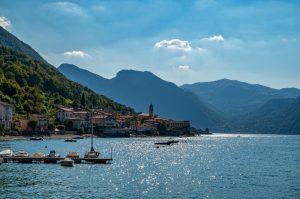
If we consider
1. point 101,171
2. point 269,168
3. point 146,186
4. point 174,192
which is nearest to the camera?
point 174,192

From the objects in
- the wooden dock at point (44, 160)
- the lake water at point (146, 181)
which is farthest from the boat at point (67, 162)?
the wooden dock at point (44, 160)

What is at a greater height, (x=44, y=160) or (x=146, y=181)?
(x=44, y=160)

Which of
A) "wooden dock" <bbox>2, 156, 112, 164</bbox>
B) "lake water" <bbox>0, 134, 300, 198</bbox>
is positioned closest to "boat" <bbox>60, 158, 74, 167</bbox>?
"lake water" <bbox>0, 134, 300, 198</bbox>

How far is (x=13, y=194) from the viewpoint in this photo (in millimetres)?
55156

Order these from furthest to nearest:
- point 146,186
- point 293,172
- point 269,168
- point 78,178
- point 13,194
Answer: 1. point 269,168
2. point 293,172
3. point 78,178
4. point 146,186
5. point 13,194

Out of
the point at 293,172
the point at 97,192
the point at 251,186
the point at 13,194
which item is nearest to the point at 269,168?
the point at 293,172

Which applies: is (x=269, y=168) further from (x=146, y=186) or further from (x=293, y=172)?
(x=146, y=186)

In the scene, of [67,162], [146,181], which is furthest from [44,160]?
[146,181]

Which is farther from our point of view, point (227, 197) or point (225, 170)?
point (225, 170)

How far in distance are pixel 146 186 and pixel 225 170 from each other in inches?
1154

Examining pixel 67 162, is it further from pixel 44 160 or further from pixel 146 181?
pixel 146 181

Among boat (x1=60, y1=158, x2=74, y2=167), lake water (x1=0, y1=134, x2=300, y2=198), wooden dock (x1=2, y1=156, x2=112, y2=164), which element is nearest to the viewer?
lake water (x1=0, y1=134, x2=300, y2=198)

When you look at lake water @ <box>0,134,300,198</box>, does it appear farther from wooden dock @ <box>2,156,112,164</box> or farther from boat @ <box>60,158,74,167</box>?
wooden dock @ <box>2,156,112,164</box>

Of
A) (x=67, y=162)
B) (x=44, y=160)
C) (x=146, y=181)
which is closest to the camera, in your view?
(x=146, y=181)
